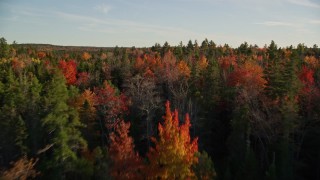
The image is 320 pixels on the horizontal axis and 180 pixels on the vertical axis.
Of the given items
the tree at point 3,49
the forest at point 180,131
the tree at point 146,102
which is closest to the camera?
the forest at point 180,131

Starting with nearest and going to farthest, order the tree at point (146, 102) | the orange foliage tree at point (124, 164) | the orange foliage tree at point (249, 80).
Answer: the orange foliage tree at point (124, 164) → the tree at point (146, 102) → the orange foliage tree at point (249, 80)

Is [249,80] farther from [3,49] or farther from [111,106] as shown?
[3,49]

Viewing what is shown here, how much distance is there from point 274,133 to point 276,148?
1.81m

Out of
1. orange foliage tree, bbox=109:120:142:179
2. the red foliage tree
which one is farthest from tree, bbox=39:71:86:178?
the red foliage tree

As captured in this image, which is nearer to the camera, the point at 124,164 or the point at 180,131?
the point at 180,131

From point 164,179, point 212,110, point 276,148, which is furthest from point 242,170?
point 212,110

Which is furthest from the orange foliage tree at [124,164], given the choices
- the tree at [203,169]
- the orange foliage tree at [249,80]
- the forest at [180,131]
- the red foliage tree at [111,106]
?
the orange foliage tree at [249,80]

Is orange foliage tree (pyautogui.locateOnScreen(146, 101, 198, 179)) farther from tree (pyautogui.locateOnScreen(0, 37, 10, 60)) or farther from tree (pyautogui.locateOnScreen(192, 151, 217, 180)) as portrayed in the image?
tree (pyautogui.locateOnScreen(0, 37, 10, 60))

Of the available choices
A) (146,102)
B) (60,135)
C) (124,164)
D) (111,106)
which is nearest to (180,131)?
(124,164)

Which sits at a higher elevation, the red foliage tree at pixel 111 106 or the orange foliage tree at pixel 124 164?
the red foliage tree at pixel 111 106

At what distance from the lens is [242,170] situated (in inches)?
1256

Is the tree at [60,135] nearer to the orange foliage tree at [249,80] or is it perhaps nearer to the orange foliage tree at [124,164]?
the orange foliage tree at [124,164]

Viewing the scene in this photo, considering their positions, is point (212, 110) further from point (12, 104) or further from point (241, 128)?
point (12, 104)

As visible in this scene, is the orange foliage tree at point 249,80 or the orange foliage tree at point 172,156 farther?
the orange foliage tree at point 249,80
